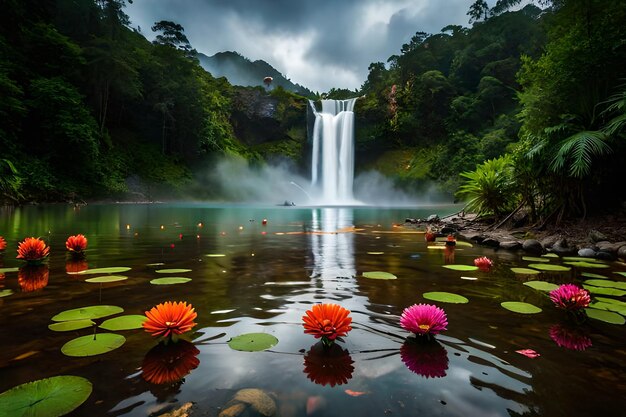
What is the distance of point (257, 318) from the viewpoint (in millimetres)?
2490

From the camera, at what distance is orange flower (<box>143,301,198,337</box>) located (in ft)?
5.88

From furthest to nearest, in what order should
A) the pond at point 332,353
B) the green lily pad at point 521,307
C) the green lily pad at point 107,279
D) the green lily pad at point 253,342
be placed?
the green lily pad at point 107,279, the green lily pad at point 521,307, the green lily pad at point 253,342, the pond at point 332,353

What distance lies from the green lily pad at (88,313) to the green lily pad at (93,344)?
40cm

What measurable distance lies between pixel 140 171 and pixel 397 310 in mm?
38189

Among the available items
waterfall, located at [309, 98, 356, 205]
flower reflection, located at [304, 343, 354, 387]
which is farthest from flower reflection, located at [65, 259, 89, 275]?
waterfall, located at [309, 98, 356, 205]

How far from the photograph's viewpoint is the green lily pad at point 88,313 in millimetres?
2307

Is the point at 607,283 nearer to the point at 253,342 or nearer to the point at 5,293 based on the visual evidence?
the point at 253,342

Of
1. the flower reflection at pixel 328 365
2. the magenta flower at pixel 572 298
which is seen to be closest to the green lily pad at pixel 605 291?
the magenta flower at pixel 572 298

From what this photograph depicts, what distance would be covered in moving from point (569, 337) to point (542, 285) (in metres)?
1.52

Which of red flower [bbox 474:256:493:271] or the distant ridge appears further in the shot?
the distant ridge

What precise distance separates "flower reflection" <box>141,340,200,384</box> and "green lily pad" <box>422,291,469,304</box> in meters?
2.15

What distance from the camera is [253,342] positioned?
1975 mm

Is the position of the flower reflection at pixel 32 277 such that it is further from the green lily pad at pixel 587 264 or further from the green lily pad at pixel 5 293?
the green lily pad at pixel 587 264

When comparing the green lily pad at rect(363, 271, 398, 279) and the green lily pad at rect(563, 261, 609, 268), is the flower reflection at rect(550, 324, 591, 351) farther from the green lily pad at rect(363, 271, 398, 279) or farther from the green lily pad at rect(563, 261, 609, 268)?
the green lily pad at rect(563, 261, 609, 268)
